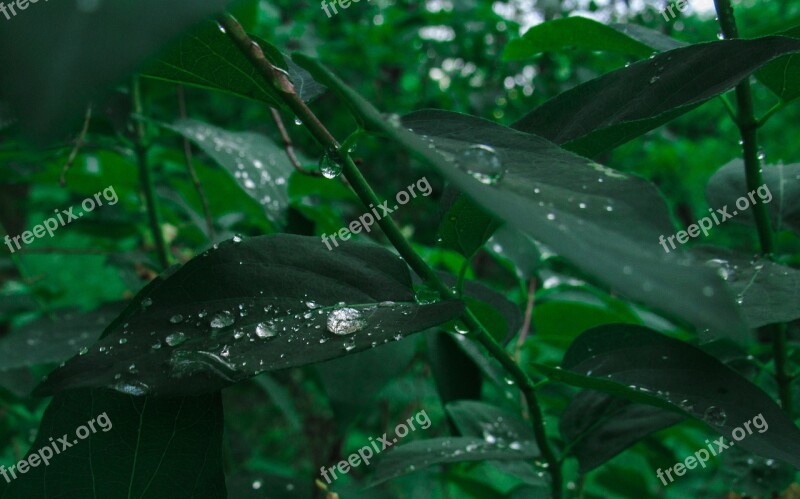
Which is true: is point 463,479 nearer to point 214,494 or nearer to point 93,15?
point 214,494

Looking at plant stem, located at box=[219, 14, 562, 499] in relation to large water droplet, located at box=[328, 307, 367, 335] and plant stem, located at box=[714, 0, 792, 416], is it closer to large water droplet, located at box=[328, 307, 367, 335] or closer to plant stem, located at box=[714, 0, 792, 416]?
large water droplet, located at box=[328, 307, 367, 335]

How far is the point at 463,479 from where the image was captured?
2.88 feet

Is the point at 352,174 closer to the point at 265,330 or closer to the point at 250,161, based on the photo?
the point at 265,330

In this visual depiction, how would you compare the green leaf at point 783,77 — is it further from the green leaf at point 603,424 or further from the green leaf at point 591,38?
the green leaf at point 603,424

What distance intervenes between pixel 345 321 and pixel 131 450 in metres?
0.15

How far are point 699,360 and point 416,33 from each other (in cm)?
194

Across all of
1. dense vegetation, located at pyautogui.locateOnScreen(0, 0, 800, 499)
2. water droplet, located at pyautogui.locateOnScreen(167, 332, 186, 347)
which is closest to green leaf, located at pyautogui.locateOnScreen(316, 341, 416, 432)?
dense vegetation, located at pyautogui.locateOnScreen(0, 0, 800, 499)

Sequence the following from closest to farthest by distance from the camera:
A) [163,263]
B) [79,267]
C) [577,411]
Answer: [577,411] < [163,263] < [79,267]

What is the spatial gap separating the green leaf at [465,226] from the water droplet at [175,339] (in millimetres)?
190

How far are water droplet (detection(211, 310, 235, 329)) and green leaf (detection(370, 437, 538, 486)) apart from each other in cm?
21

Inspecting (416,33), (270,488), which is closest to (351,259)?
(270,488)

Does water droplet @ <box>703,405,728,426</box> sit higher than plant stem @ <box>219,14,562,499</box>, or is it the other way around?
plant stem @ <box>219,14,562,499</box>

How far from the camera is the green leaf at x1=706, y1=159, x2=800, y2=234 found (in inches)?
24.0

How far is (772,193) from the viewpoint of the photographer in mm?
622
